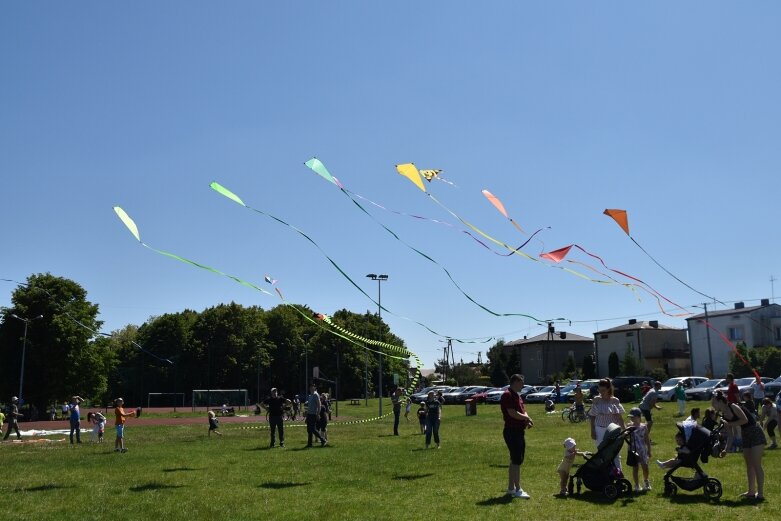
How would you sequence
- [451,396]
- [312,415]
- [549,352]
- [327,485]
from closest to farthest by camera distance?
[327,485] < [312,415] < [451,396] < [549,352]

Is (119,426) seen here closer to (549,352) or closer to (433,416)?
(433,416)

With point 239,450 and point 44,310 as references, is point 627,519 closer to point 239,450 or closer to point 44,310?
point 239,450

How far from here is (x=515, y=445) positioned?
912cm

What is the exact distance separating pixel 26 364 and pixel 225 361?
1096 inches

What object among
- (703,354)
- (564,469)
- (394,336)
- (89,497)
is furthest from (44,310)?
Result: (703,354)

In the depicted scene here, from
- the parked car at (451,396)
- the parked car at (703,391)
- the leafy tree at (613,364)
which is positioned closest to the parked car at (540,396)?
the parked car at (451,396)

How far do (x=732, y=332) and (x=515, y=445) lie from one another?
69.0 meters

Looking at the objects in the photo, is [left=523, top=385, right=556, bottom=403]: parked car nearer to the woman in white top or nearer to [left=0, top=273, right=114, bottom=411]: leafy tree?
[left=0, top=273, right=114, bottom=411]: leafy tree

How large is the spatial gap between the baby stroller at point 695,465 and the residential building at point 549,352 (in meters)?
77.8

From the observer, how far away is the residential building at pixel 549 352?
86938 millimetres

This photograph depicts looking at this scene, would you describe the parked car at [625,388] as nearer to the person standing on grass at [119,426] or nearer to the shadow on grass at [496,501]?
the person standing on grass at [119,426]

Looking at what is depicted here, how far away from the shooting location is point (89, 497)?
9.70 metres

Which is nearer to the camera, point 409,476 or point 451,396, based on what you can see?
point 409,476

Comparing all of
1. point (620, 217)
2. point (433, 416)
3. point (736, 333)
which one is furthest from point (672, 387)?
point (736, 333)
